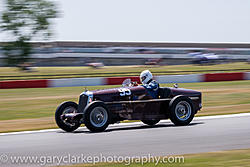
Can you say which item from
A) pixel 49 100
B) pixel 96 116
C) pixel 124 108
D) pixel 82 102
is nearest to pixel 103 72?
pixel 49 100

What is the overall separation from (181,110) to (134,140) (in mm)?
2073

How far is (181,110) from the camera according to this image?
393 inches

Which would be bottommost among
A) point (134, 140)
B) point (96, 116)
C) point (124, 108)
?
point (134, 140)

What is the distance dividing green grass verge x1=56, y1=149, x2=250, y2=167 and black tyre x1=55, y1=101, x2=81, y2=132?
3.24 meters

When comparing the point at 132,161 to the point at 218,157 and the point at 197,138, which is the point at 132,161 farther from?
the point at 197,138

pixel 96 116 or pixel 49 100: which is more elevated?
pixel 49 100

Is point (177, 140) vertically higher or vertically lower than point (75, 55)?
lower

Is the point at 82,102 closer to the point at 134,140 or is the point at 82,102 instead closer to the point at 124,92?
the point at 124,92

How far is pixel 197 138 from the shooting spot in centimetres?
833

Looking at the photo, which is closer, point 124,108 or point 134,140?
point 134,140

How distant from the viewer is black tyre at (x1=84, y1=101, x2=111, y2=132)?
29.5 feet

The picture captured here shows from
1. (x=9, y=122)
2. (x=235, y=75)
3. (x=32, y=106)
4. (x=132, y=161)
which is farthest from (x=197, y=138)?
(x=235, y=75)

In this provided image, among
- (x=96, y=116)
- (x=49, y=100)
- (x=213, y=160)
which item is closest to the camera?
(x=213, y=160)

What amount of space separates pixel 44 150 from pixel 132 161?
64.1 inches
